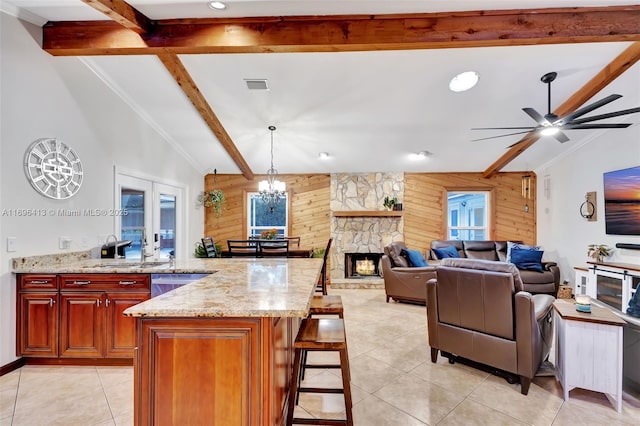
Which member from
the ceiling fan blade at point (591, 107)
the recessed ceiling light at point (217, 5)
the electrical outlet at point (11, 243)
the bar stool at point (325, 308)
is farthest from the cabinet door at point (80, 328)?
the ceiling fan blade at point (591, 107)

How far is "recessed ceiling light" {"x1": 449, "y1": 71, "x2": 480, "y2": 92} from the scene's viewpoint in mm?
3634

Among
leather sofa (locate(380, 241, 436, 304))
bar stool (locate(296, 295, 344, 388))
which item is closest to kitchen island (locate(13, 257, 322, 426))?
bar stool (locate(296, 295, 344, 388))

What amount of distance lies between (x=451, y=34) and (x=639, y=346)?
2.85 meters

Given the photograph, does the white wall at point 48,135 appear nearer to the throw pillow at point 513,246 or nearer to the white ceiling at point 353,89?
the white ceiling at point 353,89

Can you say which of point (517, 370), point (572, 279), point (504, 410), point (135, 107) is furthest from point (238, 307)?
point (572, 279)

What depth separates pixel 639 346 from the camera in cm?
220

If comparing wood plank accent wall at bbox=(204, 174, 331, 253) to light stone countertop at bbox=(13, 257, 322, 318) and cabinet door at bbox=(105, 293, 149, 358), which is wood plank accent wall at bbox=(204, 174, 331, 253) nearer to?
light stone countertop at bbox=(13, 257, 322, 318)

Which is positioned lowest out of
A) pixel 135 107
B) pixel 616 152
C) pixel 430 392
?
pixel 430 392

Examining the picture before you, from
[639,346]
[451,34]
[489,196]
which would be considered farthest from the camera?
[489,196]

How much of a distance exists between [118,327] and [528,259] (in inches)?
240

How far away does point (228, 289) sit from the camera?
1.93 metres

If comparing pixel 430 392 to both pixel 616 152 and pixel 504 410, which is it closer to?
pixel 504 410

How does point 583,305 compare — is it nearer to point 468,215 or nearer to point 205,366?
point 205,366

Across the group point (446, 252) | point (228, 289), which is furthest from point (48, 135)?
point (446, 252)
